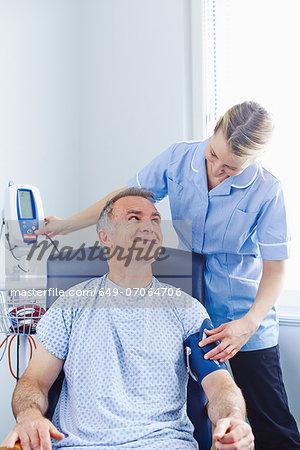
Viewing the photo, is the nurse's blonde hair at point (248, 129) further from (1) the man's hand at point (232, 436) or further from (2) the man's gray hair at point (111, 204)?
(1) the man's hand at point (232, 436)

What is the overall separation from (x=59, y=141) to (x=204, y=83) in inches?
33.3

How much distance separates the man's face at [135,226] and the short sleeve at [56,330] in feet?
0.89

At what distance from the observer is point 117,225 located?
1.55 meters

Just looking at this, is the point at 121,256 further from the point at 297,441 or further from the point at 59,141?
the point at 59,141

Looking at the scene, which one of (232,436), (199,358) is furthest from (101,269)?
(232,436)

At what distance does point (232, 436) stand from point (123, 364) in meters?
0.41

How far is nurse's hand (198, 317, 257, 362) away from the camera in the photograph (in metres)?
1.36

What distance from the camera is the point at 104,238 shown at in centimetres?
159

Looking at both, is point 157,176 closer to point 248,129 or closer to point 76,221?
point 76,221

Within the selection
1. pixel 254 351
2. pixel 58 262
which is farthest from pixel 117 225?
pixel 254 351

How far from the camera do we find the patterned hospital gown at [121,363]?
4.10 ft

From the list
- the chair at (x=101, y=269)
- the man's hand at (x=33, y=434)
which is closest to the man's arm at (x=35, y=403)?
the man's hand at (x=33, y=434)

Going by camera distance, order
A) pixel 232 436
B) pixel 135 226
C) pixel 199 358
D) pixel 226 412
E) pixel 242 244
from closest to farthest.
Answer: pixel 232 436 < pixel 226 412 < pixel 199 358 < pixel 135 226 < pixel 242 244

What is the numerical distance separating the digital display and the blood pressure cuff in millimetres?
740
